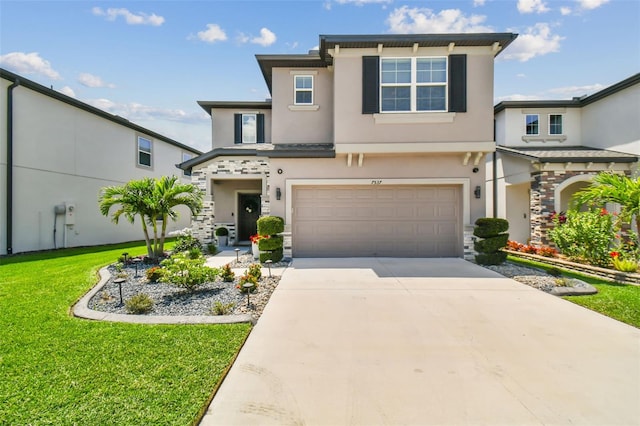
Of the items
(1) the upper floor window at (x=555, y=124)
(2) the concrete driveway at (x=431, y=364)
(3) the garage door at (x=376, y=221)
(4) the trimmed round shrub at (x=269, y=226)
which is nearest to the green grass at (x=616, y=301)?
(2) the concrete driveway at (x=431, y=364)

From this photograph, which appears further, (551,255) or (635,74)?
(635,74)

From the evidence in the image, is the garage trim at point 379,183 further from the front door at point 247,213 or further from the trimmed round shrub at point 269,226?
the front door at point 247,213

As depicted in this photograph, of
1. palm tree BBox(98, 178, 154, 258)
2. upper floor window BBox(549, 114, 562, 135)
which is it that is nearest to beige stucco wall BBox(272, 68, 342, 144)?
palm tree BBox(98, 178, 154, 258)

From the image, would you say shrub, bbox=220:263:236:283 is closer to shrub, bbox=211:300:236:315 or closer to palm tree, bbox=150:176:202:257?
shrub, bbox=211:300:236:315

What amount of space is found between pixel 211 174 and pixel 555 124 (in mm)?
15374

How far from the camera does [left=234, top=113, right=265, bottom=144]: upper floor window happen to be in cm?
1392

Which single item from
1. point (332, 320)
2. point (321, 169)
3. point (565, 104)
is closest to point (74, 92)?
point (321, 169)

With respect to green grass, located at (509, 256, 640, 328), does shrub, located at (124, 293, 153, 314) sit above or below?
above

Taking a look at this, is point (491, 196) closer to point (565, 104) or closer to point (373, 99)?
point (565, 104)

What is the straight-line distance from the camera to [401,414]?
2607 millimetres

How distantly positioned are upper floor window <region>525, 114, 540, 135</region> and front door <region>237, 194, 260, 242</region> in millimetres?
12659

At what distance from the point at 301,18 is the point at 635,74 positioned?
12.3 metres

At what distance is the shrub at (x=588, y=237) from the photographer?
8.12 meters

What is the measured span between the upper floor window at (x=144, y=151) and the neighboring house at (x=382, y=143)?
1007 centimetres
